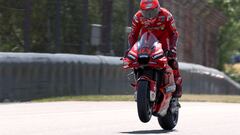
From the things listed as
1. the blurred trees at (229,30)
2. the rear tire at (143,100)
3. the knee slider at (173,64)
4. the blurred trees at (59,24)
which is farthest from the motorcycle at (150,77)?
the blurred trees at (229,30)

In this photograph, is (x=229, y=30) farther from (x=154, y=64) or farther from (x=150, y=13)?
(x=154, y=64)

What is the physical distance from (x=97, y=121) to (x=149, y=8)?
81.4 inches

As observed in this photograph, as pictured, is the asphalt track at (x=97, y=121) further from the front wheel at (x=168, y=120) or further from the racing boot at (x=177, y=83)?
the racing boot at (x=177, y=83)

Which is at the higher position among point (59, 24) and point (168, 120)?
point (59, 24)

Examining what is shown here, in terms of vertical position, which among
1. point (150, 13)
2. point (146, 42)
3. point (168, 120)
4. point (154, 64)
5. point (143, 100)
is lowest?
point (168, 120)

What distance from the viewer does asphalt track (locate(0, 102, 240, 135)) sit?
9273 millimetres

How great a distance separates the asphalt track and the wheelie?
1.04ft

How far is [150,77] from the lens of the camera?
9156 mm

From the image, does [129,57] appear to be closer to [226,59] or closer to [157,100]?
[157,100]

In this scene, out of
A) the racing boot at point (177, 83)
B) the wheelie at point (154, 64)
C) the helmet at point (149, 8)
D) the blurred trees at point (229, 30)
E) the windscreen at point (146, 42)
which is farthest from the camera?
the blurred trees at point (229, 30)

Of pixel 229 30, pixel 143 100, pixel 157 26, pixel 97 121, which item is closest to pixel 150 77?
pixel 143 100


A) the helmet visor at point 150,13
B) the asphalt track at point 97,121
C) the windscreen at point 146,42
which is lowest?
the asphalt track at point 97,121

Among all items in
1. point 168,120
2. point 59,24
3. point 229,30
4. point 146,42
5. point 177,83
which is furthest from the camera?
point 229,30

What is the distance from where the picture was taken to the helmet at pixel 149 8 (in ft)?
31.3
